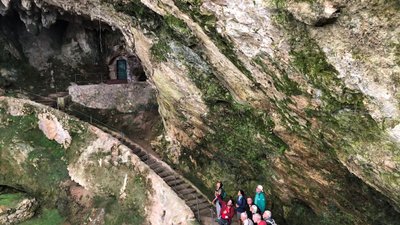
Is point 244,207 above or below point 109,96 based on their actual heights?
above

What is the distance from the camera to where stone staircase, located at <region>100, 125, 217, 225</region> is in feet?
52.0

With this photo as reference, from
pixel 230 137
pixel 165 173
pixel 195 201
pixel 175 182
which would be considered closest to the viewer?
pixel 230 137

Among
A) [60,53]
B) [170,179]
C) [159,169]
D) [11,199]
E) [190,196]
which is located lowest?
[11,199]

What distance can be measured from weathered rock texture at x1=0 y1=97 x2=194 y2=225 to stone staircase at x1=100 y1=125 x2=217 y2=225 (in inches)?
33.2

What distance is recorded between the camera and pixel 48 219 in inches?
775

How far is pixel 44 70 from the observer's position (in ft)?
93.9

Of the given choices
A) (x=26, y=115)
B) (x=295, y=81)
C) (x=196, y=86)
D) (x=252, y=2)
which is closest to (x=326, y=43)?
(x=295, y=81)

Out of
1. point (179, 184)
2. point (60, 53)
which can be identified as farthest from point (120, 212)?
point (60, 53)

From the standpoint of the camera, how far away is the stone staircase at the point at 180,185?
15859mm

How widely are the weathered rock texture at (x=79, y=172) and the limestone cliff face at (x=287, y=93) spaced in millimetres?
3022

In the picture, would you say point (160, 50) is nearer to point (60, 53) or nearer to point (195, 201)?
point (195, 201)

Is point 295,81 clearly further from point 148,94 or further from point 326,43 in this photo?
point 148,94

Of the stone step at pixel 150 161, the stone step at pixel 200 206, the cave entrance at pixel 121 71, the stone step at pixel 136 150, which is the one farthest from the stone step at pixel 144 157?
the cave entrance at pixel 121 71

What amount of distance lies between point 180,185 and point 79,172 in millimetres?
6280
